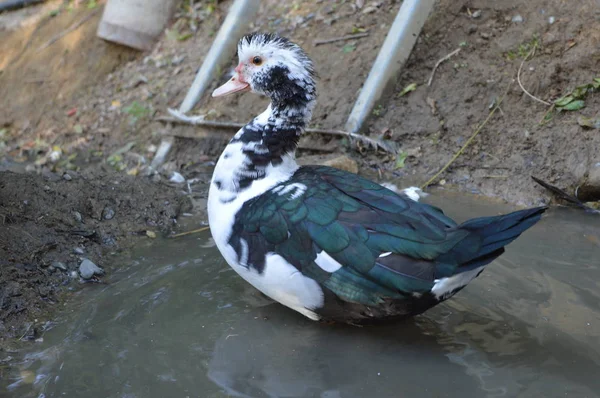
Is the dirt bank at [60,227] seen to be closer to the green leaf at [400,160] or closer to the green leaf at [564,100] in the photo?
the green leaf at [400,160]

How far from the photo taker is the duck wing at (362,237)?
2920mm

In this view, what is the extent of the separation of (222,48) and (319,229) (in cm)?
327

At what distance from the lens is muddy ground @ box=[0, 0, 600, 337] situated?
421 cm

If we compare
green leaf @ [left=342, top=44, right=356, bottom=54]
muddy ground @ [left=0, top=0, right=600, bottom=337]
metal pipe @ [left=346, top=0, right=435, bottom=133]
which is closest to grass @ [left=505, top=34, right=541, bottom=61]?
muddy ground @ [left=0, top=0, right=600, bottom=337]

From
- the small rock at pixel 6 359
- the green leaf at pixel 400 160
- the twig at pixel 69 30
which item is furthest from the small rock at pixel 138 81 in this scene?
the small rock at pixel 6 359

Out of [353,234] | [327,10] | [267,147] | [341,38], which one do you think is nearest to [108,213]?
[267,147]

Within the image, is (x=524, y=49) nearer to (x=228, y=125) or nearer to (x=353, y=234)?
(x=228, y=125)

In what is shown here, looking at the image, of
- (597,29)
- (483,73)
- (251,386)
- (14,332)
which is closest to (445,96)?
(483,73)

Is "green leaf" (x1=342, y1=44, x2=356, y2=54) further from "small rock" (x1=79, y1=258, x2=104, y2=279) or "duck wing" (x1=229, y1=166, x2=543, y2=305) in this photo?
"small rock" (x1=79, y1=258, x2=104, y2=279)

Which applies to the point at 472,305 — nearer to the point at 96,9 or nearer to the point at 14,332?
the point at 14,332

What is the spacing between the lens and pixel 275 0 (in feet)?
21.7

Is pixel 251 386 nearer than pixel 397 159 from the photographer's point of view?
Yes

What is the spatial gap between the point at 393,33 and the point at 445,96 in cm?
62

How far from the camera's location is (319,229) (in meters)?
3.12
